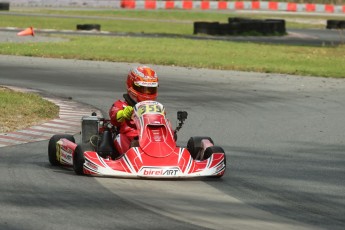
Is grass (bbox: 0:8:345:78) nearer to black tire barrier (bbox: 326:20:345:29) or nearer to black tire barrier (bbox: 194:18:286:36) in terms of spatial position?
black tire barrier (bbox: 194:18:286:36)

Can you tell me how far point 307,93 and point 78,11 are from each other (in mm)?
33995

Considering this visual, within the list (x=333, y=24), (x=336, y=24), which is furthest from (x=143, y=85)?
(x=333, y=24)

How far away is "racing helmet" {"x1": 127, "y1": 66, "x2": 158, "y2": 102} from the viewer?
9609 mm

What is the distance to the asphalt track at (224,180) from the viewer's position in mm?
7109

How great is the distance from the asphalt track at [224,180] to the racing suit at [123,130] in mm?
535

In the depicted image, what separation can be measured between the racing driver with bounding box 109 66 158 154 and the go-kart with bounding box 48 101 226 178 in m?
0.07

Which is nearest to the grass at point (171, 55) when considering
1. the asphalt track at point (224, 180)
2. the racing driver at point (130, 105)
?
the asphalt track at point (224, 180)

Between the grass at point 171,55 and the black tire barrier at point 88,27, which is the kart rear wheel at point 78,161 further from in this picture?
the black tire barrier at point 88,27

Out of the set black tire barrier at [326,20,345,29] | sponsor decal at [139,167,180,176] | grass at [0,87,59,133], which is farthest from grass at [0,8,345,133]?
black tire barrier at [326,20,345,29]

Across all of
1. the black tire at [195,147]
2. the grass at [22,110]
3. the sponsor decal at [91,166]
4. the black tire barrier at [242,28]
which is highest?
the sponsor decal at [91,166]

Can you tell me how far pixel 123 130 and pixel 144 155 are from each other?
0.71 meters

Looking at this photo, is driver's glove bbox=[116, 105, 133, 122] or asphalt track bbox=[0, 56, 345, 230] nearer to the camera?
asphalt track bbox=[0, 56, 345, 230]

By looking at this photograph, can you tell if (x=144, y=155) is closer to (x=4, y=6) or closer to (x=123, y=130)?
(x=123, y=130)

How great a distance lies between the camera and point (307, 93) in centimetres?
1728
